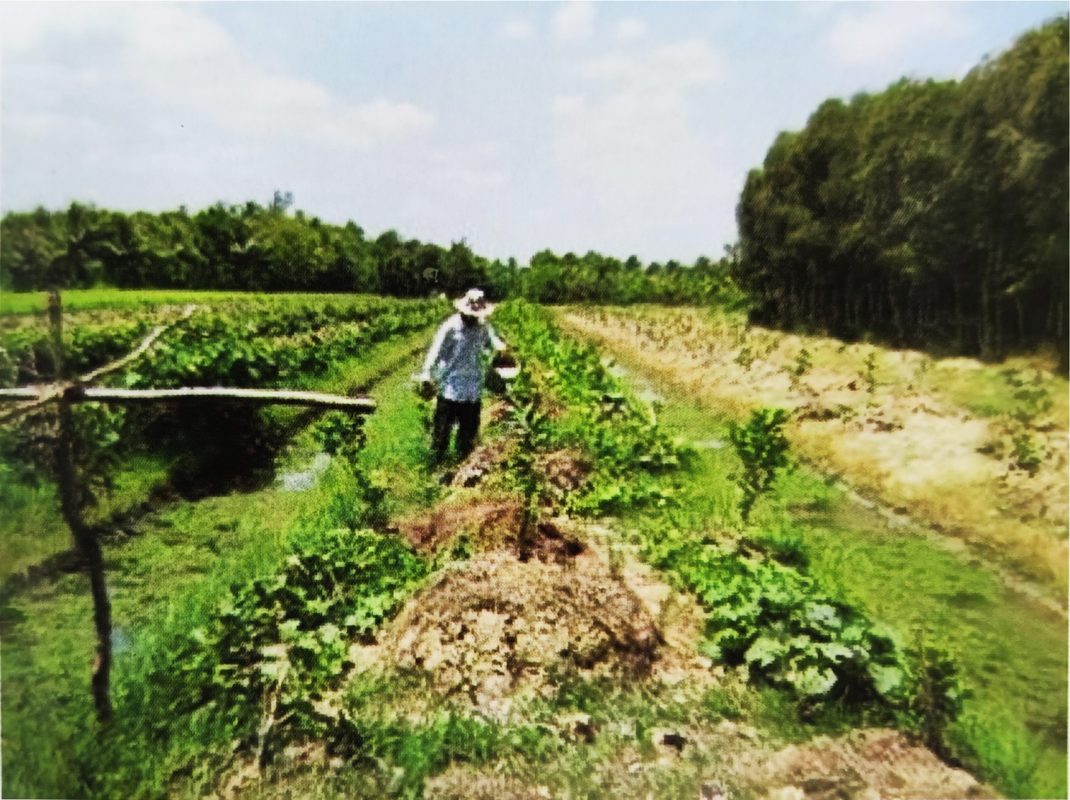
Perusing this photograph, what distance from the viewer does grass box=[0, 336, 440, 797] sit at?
385 cm

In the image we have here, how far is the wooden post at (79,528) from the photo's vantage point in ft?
12.4

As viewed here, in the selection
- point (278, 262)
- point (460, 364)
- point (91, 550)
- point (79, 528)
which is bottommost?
point (91, 550)

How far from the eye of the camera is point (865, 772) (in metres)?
3.73

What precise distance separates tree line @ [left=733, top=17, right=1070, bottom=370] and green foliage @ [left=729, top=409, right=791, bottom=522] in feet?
4.49

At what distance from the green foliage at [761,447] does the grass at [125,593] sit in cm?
275

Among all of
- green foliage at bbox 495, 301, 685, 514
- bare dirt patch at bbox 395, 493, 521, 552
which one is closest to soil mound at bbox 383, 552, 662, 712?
bare dirt patch at bbox 395, 493, 521, 552

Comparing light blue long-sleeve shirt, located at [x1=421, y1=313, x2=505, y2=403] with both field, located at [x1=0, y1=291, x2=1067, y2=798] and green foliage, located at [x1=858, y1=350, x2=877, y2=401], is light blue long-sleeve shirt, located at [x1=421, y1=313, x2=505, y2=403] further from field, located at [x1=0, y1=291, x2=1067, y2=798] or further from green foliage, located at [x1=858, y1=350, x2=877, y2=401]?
green foliage, located at [x1=858, y1=350, x2=877, y2=401]

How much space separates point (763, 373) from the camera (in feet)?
28.1

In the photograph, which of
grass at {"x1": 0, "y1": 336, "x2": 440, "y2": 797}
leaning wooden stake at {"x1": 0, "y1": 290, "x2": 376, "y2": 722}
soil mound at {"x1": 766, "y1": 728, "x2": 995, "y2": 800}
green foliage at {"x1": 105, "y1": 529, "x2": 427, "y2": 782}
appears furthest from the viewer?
green foliage at {"x1": 105, "y1": 529, "x2": 427, "y2": 782}

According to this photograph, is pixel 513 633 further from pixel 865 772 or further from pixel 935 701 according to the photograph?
pixel 935 701

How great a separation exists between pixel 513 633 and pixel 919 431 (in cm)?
415

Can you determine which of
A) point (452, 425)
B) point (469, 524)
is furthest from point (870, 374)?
point (452, 425)

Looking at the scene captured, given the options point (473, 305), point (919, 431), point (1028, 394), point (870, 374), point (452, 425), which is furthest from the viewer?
point (452, 425)

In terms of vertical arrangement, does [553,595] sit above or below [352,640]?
above
